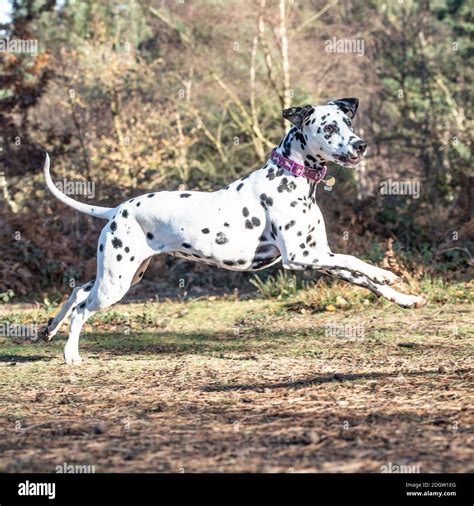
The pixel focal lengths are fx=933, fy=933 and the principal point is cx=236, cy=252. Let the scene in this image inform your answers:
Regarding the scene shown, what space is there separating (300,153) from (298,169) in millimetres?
147

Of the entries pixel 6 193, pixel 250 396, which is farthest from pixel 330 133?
pixel 6 193

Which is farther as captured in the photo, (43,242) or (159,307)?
(43,242)

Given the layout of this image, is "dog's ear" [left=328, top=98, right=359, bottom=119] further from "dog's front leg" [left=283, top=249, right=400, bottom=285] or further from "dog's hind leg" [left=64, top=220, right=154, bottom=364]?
"dog's hind leg" [left=64, top=220, right=154, bottom=364]

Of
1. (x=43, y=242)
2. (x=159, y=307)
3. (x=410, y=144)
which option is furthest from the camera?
(x=410, y=144)

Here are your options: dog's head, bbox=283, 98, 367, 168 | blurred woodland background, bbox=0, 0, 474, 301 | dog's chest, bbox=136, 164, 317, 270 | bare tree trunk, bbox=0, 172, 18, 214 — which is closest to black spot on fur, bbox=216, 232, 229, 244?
dog's chest, bbox=136, 164, 317, 270

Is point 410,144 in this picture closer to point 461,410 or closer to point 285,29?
point 285,29

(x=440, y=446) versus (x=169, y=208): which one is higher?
(x=169, y=208)

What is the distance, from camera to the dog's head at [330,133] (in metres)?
7.24

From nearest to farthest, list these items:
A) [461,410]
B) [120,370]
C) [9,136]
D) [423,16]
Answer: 1. [461,410]
2. [120,370]
3. [9,136]
4. [423,16]

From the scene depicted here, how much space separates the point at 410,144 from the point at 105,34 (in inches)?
346

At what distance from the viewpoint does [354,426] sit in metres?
5.13

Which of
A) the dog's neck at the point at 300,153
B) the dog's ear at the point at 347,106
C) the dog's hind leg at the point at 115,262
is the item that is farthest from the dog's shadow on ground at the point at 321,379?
the dog's ear at the point at 347,106

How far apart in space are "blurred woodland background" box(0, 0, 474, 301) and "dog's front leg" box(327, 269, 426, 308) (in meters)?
7.80

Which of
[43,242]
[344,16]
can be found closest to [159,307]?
[43,242]
